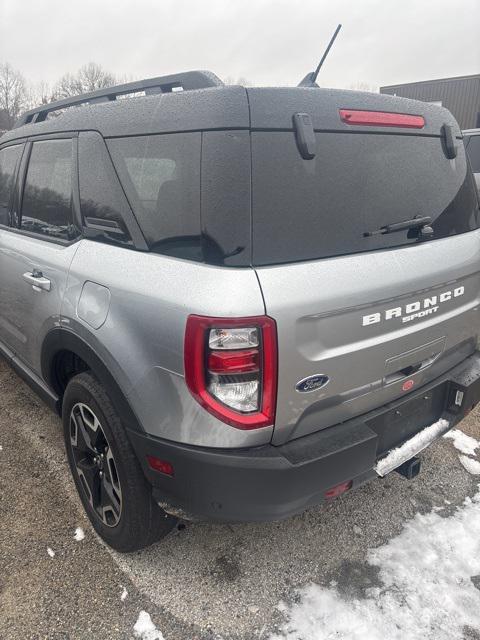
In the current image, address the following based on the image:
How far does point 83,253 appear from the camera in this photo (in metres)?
2.16

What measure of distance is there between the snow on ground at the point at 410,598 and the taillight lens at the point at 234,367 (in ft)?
2.94

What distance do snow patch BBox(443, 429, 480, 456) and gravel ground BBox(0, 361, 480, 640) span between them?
211 millimetres

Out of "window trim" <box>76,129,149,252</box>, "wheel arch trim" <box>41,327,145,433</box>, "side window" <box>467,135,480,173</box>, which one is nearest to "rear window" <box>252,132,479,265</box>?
"window trim" <box>76,129,149,252</box>

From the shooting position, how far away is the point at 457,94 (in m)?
24.7

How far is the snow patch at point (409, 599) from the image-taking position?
1.87 meters

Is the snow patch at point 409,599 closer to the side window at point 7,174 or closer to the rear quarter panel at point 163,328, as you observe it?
the rear quarter panel at point 163,328

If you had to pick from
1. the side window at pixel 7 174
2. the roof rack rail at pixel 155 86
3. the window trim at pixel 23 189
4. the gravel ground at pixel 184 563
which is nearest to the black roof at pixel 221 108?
the roof rack rail at pixel 155 86

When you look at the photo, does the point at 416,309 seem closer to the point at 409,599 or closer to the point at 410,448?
the point at 410,448

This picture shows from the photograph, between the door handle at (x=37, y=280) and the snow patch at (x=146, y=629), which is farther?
the door handle at (x=37, y=280)

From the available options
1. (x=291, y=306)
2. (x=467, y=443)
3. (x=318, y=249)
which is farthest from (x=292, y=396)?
(x=467, y=443)

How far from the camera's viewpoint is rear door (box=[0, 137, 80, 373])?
2.33m

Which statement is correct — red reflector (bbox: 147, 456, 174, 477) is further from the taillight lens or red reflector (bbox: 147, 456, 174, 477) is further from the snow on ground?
the snow on ground

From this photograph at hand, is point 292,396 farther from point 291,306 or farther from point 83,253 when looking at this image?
point 83,253

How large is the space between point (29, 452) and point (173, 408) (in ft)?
5.87
